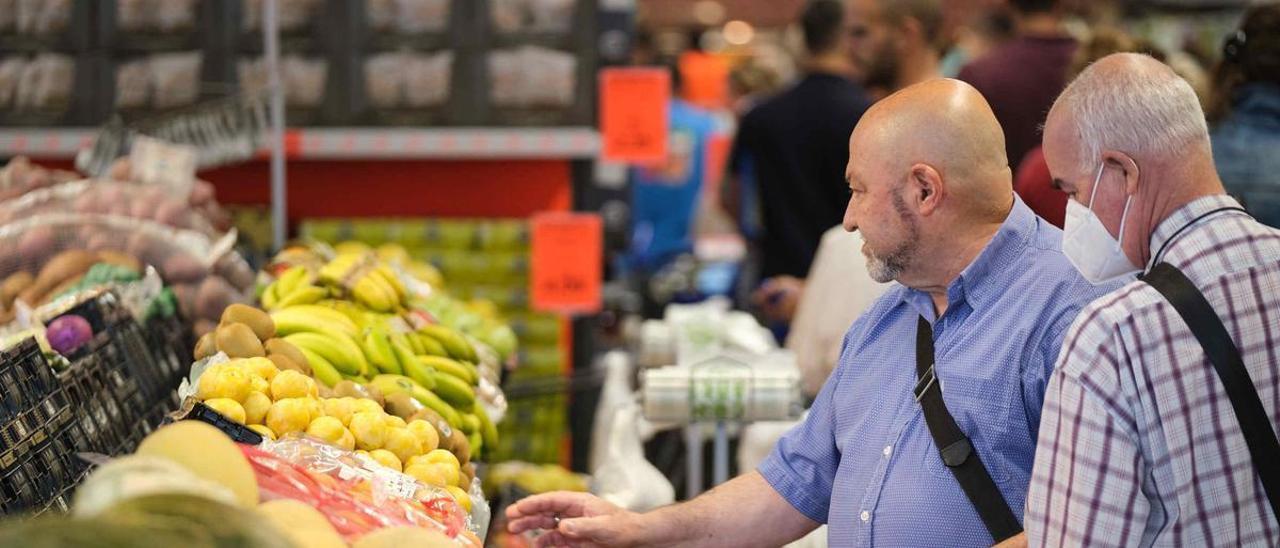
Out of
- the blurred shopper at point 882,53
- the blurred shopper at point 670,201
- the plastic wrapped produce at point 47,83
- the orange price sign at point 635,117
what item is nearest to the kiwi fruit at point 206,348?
the blurred shopper at point 882,53

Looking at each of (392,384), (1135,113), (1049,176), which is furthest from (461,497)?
(1049,176)

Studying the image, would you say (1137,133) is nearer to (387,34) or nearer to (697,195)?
(387,34)

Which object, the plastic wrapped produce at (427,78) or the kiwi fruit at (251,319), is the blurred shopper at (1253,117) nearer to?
the kiwi fruit at (251,319)

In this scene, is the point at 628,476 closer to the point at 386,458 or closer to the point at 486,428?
the point at 486,428

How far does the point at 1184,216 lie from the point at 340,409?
1486 millimetres

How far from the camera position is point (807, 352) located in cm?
479

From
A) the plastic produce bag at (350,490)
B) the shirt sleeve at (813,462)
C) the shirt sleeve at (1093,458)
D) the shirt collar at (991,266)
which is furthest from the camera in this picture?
the shirt sleeve at (813,462)

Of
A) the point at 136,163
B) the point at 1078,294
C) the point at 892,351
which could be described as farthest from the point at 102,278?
the point at 1078,294

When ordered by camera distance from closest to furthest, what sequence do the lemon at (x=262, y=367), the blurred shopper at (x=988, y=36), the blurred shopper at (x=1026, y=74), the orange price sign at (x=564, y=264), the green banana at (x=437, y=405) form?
1. the lemon at (x=262, y=367)
2. the green banana at (x=437, y=405)
3. the blurred shopper at (x=1026, y=74)
4. the orange price sign at (x=564, y=264)
5. the blurred shopper at (x=988, y=36)

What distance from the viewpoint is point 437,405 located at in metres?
3.49

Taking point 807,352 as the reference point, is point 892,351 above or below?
above

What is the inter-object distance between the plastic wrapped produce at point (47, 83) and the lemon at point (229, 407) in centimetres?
393

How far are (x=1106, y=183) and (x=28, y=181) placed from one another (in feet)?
10.2

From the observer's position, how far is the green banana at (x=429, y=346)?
3.95 m
